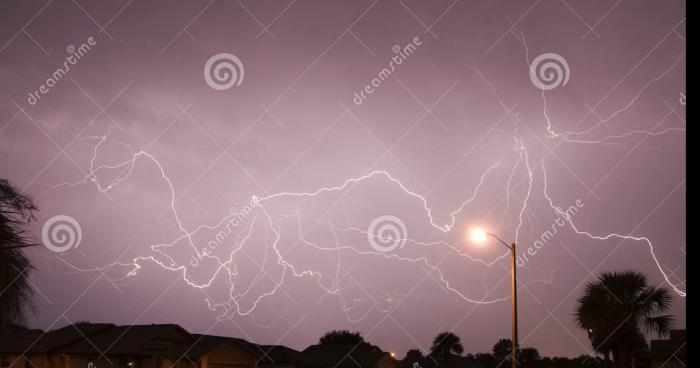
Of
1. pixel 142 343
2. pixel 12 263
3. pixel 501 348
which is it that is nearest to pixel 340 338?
pixel 501 348

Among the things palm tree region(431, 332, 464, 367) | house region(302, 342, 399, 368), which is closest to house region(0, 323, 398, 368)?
house region(302, 342, 399, 368)

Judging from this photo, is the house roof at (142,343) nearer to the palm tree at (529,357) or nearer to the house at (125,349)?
the house at (125,349)

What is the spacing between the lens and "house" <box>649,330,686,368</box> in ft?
121

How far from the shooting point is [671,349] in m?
38.8

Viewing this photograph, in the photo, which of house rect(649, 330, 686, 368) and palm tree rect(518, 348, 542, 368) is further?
palm tree rect(518, 348, 542, 368)

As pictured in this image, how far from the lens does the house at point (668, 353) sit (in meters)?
36.8

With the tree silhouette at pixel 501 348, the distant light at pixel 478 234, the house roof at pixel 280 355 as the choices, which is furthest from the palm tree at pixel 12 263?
the tree silhouette at pixel 501 348

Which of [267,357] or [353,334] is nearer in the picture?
[267,357]

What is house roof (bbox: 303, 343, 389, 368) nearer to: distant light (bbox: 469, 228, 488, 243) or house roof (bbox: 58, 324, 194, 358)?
house roof (bbox: 58, 324, 194, 358)

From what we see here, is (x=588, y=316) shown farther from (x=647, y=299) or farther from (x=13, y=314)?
(x=13, y=314)

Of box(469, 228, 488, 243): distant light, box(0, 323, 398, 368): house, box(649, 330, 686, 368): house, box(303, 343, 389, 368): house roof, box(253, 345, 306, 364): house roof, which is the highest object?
box(649, 330, 686, 368): house

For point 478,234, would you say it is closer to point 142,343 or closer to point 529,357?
point 142,343
